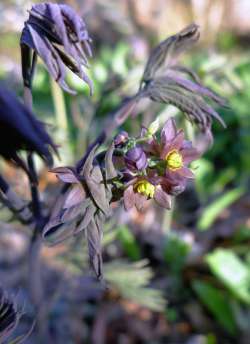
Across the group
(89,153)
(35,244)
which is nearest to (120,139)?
(89,153)

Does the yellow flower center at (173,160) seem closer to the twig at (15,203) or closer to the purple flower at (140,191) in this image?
the purple flower at (140,191)

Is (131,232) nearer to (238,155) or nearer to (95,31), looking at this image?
(238,155)

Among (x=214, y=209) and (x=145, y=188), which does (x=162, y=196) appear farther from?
(x=214, y=209)

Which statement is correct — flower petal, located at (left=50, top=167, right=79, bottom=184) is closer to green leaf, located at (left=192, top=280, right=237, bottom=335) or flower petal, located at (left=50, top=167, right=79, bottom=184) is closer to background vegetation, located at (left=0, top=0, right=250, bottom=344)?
background vegetation, located at (left=0, top=0, right=250, bottom=344)

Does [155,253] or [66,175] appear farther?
[155,253]

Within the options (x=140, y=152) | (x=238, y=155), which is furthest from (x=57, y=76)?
(x=238, y=155)

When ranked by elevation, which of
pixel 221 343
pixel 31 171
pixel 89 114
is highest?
pixel 31 171
